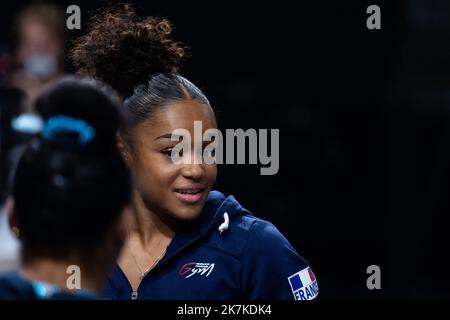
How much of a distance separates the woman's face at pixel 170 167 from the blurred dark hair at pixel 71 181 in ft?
2.92

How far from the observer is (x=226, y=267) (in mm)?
2691

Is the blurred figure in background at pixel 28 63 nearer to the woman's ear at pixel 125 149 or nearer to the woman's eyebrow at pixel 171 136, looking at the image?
the woman's ear at pixel 125 149

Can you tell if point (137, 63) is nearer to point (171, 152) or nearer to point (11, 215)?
point (171, 152)

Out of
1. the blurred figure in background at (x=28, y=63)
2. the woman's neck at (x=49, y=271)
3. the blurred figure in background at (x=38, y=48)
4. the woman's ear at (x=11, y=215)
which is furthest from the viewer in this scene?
the blurred figure in background at (x=38, y=48)

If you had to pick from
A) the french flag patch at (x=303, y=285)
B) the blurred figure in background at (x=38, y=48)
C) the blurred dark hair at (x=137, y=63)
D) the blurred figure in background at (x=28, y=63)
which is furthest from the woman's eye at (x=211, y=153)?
the blurred figure in background at (x=38, y=48)

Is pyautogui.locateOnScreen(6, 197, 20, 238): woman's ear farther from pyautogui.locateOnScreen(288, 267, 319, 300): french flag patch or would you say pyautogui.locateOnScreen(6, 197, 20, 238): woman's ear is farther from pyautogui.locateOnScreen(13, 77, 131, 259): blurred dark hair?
pyautogui.locateOnScreen(288, 267, 319, 300): french flag patch

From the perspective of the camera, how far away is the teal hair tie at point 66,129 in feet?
5.85

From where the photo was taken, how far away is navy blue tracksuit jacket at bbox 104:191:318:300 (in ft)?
8.69

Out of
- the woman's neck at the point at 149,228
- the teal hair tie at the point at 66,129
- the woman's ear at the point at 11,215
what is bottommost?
the woman's neck at the point at 149,228

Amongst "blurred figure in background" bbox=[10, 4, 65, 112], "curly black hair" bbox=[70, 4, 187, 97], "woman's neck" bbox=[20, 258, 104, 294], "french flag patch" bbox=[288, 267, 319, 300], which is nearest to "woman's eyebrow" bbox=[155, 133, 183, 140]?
"curly black hair" bbox=[70, 4, 187, 97]
